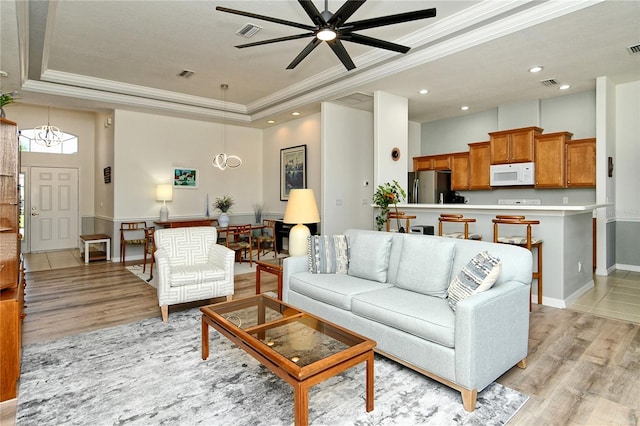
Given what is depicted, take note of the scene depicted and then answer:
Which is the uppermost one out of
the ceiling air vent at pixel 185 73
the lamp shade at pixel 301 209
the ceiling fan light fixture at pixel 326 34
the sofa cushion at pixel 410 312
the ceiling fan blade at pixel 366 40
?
the ceiling air vent at pixel 185 73

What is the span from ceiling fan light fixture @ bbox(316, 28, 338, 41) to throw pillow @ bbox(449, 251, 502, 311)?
2.16m

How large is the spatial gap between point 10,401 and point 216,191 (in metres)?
6.10

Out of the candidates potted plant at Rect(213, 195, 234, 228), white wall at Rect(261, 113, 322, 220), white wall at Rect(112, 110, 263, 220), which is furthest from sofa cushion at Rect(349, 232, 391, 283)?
white wall at Rect(112, 110, 263, 220)

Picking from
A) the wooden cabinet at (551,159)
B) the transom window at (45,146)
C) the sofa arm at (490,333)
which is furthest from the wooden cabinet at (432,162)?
the transom window at (45,146)

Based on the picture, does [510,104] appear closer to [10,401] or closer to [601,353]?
[601,353]

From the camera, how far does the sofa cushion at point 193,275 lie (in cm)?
357

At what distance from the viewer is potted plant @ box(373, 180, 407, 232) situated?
203 inches

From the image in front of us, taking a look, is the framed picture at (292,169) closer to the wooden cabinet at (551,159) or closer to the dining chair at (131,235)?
the dining chair at (131,235)

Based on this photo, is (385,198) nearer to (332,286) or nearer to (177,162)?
(332,286)

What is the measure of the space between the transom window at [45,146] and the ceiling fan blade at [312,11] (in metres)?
7.60

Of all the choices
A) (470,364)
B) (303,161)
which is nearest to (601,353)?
(470,364)

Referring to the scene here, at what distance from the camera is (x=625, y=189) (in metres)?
5.59

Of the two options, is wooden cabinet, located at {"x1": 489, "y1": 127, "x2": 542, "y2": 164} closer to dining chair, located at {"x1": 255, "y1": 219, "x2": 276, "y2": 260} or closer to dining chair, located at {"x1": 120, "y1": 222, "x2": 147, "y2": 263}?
dining chair, located at {"x1": 255, "y1": 219, "x2": 276, "y2": 260}

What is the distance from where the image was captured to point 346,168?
22.0 feet
